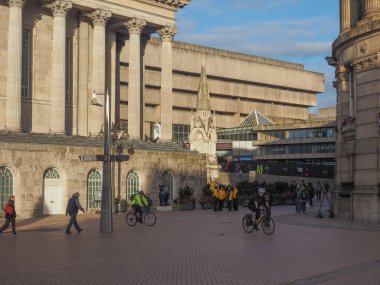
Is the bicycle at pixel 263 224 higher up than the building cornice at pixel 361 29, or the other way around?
the building cornice at pixel 361 29

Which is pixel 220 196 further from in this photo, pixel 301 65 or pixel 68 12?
pixel 301 65

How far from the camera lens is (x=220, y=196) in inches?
1700

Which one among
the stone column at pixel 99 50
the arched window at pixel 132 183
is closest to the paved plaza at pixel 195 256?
the arched window at pixel 132 183

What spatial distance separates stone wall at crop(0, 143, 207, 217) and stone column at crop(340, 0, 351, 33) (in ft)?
60.7

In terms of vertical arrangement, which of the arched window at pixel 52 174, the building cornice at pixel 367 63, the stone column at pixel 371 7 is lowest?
the arched window at pixel 52 174

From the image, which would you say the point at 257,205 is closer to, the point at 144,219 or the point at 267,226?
the point at 267,226

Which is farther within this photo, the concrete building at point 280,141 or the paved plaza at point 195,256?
the concrete building at point 280,141

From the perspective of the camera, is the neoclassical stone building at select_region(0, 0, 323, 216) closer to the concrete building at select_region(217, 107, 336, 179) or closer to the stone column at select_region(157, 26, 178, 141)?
the stone column at select_region(157, 26, 178, 141)

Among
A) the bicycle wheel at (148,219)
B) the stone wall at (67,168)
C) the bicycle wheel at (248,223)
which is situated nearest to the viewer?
the bicycle wheel at (248,223)

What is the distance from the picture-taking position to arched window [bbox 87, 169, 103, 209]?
43272 mm

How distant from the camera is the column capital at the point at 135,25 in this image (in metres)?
54.1

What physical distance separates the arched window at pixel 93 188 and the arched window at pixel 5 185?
5.71m

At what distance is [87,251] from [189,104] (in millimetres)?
94881

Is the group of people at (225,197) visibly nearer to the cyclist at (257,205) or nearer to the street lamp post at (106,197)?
the street lamp post at (106,197)
